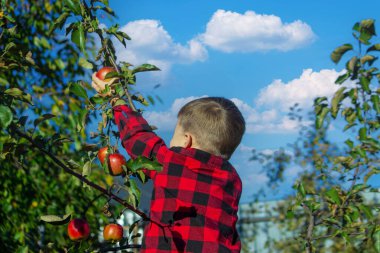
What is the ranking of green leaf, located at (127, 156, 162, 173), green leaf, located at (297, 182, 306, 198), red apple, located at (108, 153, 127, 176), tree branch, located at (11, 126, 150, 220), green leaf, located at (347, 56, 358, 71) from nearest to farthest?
1. green leaf, located at (127, 156, 162, 173)
2. tree branch, located at (11, 126, 150, 220)
3. red apple, located at (108, 153, 127, 176)
4. green leaf, located at (297, 182, 306, 198)
5. green leaf, located at (347, 56, 358, 71)

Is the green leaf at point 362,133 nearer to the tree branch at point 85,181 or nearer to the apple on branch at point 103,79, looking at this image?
Answer: the apple on branch at point 103,79

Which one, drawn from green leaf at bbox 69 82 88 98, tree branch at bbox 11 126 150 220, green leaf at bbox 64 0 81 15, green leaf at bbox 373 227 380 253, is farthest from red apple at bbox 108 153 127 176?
green leaf at bbox 373 227 380 253

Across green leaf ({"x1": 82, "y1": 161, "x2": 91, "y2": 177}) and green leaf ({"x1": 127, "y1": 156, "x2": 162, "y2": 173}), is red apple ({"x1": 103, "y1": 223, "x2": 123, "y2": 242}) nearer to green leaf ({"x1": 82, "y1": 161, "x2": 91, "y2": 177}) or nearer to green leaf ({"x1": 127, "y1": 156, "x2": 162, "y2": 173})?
green leaf ({"x1": 82, "y1": 161, "x2": 91, "y2": 177})

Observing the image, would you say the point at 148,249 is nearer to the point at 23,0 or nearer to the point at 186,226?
the point at 186,226

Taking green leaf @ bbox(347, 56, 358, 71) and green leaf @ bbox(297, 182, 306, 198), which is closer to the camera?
green leaf @ bbox(297, 182, 306, 198)

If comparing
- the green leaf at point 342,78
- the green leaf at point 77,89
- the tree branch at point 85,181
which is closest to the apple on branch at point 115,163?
the tree branch at point 85,181

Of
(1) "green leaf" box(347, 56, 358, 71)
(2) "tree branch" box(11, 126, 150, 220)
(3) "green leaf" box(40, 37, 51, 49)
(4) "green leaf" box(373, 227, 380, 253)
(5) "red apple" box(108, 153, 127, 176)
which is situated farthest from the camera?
(3) "green leaf" box(40, 37, 51, 49)

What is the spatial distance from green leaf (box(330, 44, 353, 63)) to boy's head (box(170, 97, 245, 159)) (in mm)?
1214

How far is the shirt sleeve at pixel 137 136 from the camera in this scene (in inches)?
78.8

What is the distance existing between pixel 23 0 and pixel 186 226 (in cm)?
333

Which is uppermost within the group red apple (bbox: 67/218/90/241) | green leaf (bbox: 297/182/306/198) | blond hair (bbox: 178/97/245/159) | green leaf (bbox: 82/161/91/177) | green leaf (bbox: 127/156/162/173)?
blond hair (bbox: 178/97/245/159)

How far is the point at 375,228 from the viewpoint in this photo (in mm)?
2463

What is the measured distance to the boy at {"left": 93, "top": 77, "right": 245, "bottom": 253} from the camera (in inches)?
74.5

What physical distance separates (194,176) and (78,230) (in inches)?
15.8
